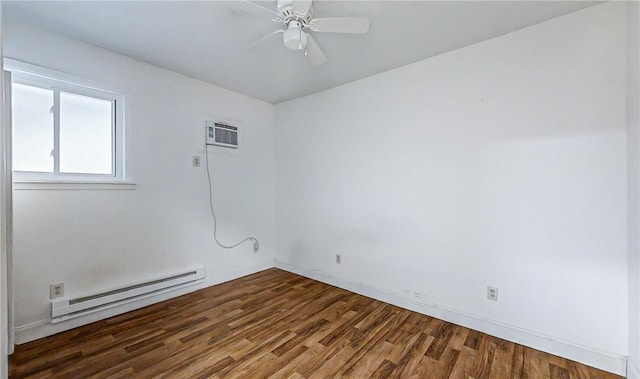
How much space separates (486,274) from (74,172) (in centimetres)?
349

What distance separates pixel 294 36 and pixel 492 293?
2352 mm

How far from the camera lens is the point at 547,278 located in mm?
1920

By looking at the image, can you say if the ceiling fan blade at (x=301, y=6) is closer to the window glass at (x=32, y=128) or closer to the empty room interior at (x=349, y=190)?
the empty room interior at (x=349, y=190)

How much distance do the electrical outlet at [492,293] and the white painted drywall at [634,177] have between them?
2.27 feet

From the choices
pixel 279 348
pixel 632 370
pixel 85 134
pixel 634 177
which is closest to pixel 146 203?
pixel 85 134

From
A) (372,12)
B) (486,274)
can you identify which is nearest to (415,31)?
(372,12)

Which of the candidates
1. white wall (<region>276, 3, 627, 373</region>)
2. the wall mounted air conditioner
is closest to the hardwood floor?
white wall (<region>276, 3, 627, 373</region>)

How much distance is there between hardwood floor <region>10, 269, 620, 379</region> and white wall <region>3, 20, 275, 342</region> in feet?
1.36

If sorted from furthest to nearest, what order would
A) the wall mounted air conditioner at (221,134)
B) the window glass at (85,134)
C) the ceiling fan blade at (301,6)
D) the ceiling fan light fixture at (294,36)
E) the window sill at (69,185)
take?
1. the wall mounted air conditioner at (221,134)
2. the window glass at (85,134)
3. the window sill at (69,185)
4. the ceiling fan light fixture at (294,36)
5. the ceiling fan blade at (301,6)

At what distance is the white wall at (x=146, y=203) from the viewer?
2.02 metres

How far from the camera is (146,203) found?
2.59 meters

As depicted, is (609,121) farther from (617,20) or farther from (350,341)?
(350,341)

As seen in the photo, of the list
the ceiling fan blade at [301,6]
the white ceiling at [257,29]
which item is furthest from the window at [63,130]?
the ceiling fan blade at [301,6]

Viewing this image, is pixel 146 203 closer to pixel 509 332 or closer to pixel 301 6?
pixel 301 6
